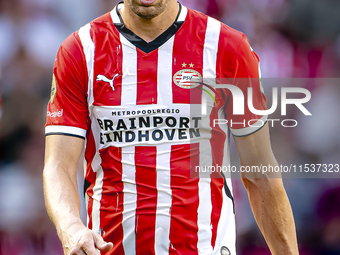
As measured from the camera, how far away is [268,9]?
4.13 metres

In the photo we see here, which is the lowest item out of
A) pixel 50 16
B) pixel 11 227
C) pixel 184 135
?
pixel 11 227

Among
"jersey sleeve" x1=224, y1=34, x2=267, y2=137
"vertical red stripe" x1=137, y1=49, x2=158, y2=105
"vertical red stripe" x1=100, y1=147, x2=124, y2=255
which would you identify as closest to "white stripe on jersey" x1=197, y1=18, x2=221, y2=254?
"jersey sleeve" x1=224, y1=34, x2=267, y2=137

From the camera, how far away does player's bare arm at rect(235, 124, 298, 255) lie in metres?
2.01

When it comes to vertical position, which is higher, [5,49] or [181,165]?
[5,49]

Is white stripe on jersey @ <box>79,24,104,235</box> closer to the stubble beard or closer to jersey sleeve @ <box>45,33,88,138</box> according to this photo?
jersey sleeve @ <box>45,33,88,138</box>

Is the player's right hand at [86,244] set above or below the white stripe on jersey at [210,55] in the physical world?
below

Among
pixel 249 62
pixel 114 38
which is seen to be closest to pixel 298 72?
pixel 249 62

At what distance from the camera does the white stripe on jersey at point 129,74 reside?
1922 millimetres

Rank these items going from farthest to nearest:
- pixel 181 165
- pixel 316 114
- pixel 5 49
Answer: pixel 5 49
pixel 316 114
pixel 181 165

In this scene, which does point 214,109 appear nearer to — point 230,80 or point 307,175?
point 230,80

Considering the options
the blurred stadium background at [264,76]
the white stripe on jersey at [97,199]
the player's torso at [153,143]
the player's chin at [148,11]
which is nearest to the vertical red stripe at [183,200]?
the player's torso at [153,143]

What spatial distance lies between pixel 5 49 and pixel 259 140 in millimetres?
2946

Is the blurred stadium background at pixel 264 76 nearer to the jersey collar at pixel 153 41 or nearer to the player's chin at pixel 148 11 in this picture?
the jersey collar at pixel 153 41

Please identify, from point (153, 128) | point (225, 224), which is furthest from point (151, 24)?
point (225, 224)
